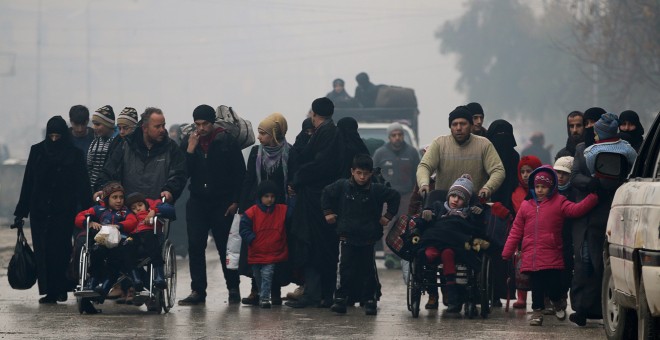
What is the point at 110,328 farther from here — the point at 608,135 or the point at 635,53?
the point at 635,53

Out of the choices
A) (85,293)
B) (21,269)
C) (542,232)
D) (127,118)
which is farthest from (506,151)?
(21,269)

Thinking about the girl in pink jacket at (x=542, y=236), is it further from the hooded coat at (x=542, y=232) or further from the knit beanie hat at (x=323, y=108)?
the knit beanie hat at (x=323, y=108)

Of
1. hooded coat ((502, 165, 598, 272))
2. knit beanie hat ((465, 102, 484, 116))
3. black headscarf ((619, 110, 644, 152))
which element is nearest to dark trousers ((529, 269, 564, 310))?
hooded coat ((502, 165, 598, 272))

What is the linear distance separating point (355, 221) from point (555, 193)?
1.91m

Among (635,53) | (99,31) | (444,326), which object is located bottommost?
(444,326)

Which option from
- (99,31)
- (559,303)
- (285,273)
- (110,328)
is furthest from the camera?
(99,31)

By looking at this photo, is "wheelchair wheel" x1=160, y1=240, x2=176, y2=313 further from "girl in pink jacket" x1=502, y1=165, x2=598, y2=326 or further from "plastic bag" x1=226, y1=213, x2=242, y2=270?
"girl in pink jacket" x1=502, y1=165, x2=598, y2=326

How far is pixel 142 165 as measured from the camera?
1670 cm

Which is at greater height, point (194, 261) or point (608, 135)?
point (608, 135)

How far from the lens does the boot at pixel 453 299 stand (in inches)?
611

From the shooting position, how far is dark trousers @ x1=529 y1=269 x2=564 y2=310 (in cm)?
1492

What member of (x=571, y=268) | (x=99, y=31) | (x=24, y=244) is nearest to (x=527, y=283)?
(x=571, y=268)

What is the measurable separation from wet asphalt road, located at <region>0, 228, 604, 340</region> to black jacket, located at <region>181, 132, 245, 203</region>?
3.40ft

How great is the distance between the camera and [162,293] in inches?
612
